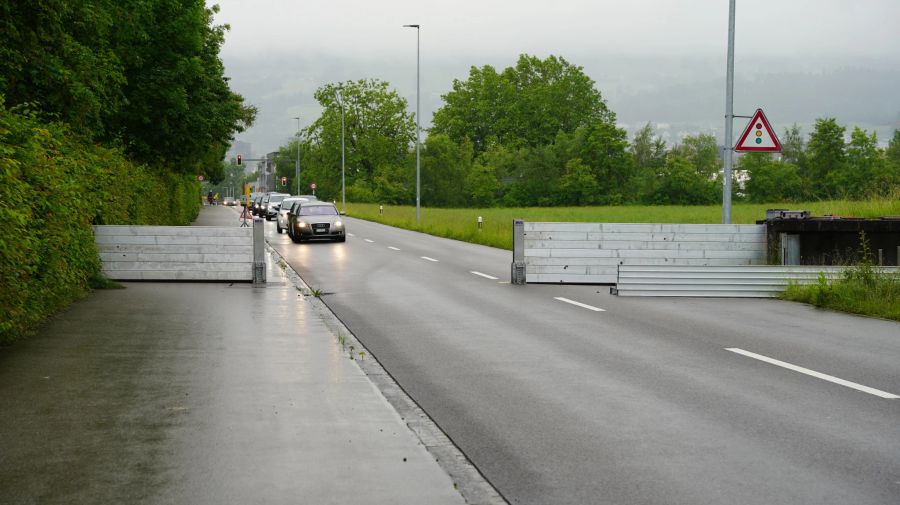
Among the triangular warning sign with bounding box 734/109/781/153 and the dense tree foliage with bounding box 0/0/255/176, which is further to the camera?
the triangular warning sign with bounding box 734/109/781/153

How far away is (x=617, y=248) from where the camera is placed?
57.6 ft

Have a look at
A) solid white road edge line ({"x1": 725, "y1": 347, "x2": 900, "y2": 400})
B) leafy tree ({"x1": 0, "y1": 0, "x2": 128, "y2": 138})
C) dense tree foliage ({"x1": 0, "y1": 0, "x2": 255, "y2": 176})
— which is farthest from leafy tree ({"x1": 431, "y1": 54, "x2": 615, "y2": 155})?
solid white road edge line ({"x1": 725, "y1": 347, "x2": 900, "y2": 400})

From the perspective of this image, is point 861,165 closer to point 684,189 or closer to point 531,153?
point 684,189

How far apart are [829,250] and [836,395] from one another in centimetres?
1094

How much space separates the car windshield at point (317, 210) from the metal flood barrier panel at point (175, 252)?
1602cm

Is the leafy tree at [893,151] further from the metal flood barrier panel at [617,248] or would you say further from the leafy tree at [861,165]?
the metal flood barrier panel at [617,248]

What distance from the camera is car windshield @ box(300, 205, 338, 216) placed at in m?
33.3

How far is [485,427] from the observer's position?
6.43 meters

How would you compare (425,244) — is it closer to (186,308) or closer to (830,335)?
→ (186,308)

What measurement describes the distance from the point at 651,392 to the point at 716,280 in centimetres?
851

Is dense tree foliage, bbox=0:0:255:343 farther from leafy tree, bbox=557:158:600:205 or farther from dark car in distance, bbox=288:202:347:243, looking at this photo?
leafy tree, bbox=557:158:600:205

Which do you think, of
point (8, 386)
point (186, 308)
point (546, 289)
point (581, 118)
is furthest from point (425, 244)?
point (581, 118)

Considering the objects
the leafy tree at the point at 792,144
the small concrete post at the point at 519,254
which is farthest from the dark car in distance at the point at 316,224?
the leafy tree at the point at 792,144

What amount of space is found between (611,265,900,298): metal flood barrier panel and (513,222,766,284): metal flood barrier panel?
172 centimetres
